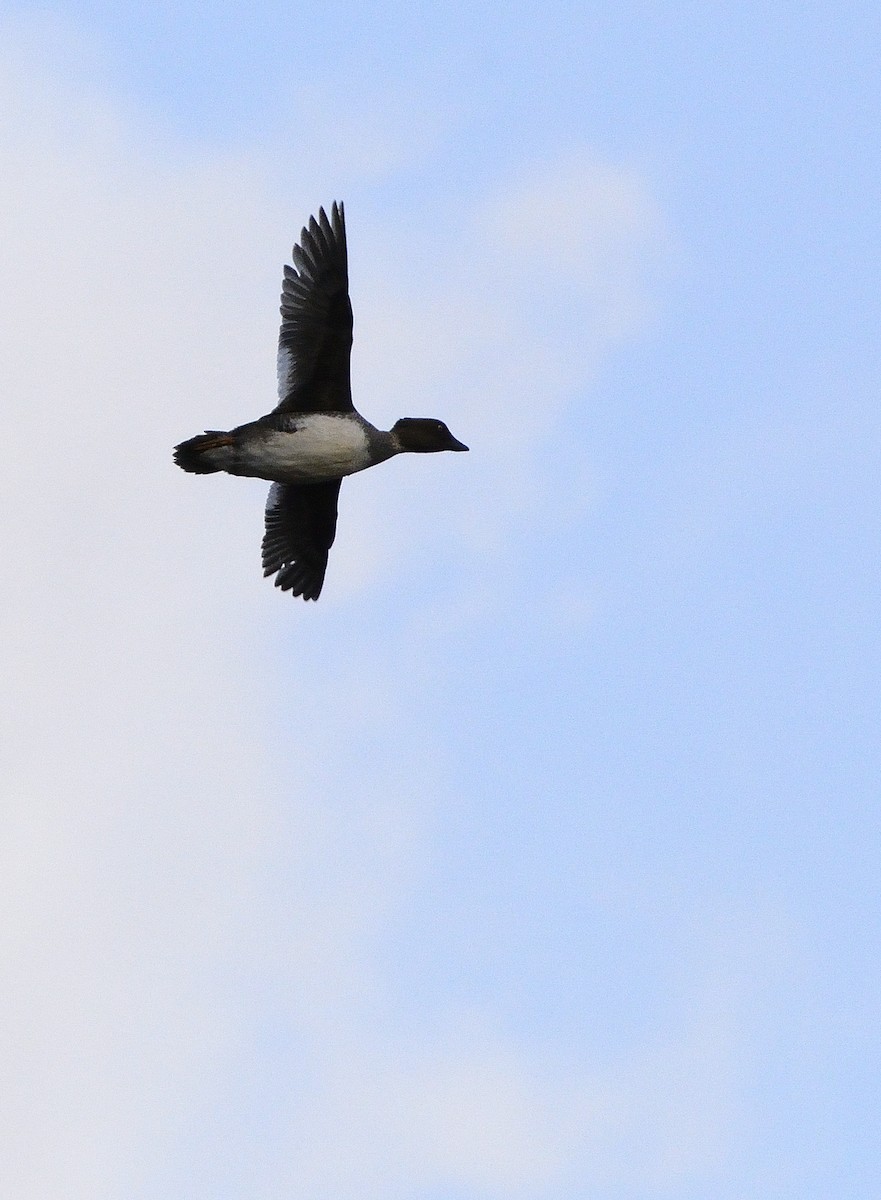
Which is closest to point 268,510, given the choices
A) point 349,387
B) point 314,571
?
point 314,571

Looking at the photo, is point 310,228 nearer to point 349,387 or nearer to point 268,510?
point 349,387

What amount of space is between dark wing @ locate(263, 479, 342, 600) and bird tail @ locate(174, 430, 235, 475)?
1.93 metres

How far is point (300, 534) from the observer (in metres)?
19.0

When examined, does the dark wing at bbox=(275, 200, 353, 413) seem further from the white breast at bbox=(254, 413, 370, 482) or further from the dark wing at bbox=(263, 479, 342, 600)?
the dark wing at bbox=(263, 479, 342, 600)

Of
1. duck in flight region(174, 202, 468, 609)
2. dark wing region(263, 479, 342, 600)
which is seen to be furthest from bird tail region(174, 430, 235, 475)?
dark wing region(263, 479, 342, 600)

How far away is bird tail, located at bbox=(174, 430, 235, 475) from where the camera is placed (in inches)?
660

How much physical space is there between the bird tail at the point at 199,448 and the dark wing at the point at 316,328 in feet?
2.10

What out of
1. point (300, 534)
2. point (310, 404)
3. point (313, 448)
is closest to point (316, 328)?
point (310, 404)

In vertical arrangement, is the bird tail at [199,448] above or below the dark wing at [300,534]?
below

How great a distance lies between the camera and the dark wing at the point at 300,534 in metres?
Result: 18.9

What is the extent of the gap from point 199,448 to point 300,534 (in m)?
2.43

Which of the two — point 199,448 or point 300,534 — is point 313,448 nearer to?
point 199,448

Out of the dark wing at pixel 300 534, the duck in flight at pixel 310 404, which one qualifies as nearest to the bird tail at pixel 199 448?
the duck in flight at pixel 310 404

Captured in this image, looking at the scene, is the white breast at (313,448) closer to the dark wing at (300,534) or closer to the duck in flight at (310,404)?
the duck in flight at (310,404)
